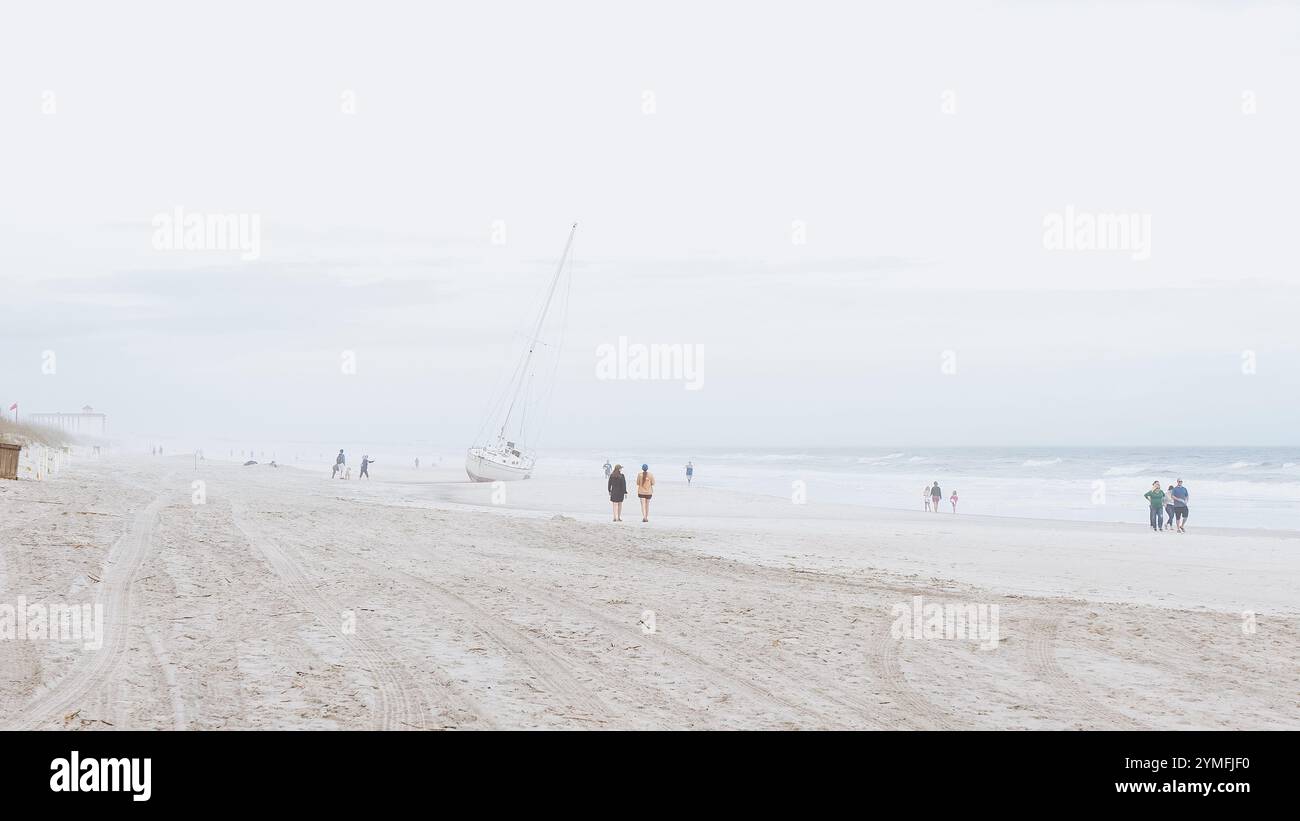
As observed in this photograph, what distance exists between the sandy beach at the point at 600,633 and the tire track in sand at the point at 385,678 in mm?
38

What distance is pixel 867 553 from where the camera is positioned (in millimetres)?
21891

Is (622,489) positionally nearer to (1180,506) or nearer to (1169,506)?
(1169,506)

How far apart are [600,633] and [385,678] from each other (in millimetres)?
2971

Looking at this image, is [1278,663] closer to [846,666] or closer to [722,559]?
[846,666]

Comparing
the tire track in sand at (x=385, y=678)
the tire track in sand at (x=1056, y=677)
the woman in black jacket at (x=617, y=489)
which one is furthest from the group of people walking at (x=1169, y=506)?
the tire track in sand at (x=385, y=678)

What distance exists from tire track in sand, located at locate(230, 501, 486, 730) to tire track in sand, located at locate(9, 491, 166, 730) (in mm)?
1965

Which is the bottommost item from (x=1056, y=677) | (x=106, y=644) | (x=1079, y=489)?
(x=1079, y=489)

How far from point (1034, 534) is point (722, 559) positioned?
13.3 metres

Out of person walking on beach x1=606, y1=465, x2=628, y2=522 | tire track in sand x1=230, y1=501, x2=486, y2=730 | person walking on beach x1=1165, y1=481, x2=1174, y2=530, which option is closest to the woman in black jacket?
person walking on beach x1=606, y1=465, x2=628, y2=522

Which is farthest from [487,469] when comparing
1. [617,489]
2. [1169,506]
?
[1169,506]

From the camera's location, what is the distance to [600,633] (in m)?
11.0

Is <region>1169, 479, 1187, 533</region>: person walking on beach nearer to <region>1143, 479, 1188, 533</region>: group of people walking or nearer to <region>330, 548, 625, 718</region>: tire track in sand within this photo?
<region>1143, 479, 1188, 533</region>: group of people walking

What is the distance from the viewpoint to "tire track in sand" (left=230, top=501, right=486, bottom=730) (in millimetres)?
7496
